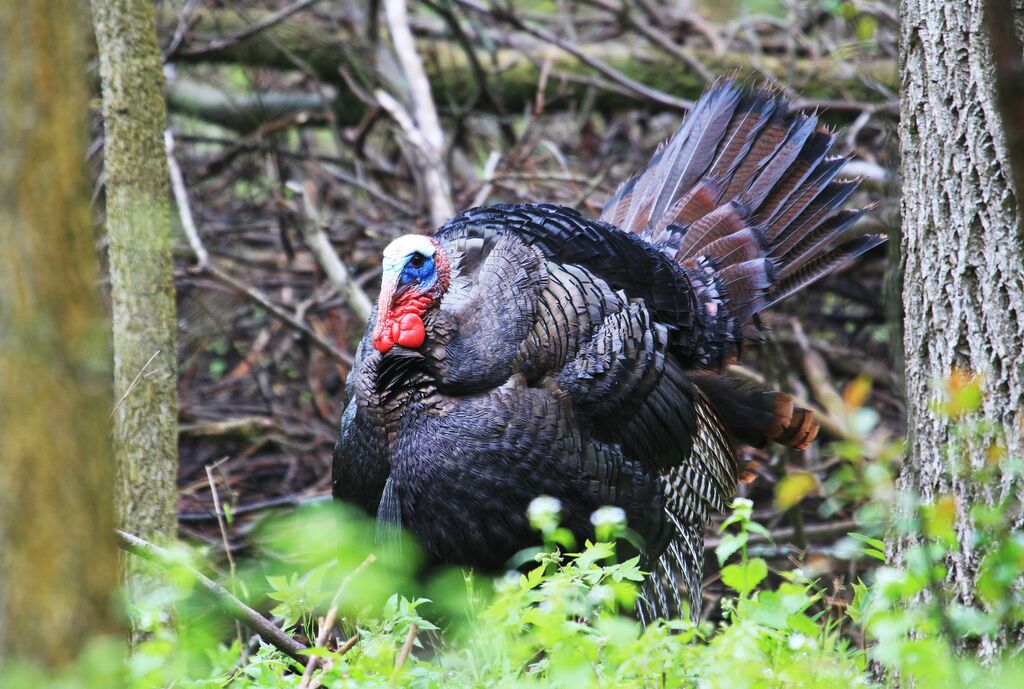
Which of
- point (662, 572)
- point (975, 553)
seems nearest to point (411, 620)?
point (975, 553)

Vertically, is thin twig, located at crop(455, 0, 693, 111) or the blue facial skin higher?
thin twig, located at crop(455, 0, 693, 111)

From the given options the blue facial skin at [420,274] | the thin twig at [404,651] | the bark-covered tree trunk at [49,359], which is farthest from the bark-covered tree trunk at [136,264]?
the bark-covered tree trunk at [49,359]

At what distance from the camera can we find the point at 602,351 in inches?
150

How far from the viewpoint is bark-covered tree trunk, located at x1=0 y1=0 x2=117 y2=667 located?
5.00ft

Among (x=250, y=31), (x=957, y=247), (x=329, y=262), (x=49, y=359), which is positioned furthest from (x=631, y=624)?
(x=250, y=31)

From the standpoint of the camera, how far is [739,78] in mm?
5000

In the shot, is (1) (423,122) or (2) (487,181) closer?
(2) (487,181)

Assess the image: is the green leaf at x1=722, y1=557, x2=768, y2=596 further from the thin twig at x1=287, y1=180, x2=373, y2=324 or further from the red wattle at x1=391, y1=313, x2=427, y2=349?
the thin twig at x1=287, y1=180, x2=373, y2=324

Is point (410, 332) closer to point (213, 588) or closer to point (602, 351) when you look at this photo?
point (602, 351)

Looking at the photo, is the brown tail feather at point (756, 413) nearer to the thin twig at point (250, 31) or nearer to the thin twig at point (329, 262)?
the thin twig at point (329, 262)

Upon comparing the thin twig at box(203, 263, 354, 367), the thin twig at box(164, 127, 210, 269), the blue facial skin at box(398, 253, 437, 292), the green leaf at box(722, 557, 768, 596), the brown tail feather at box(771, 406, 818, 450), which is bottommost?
the brown tail feather at box(771, 406, 818, 450)

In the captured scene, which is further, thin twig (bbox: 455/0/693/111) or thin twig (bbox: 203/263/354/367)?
thin twig (bbox: 455/0/693/111)

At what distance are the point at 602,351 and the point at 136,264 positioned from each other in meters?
1.60

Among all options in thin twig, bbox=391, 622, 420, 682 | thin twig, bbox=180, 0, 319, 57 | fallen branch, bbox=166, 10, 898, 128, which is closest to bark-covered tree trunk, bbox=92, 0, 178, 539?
thin twig, bbox=391, 622, 420, 682
